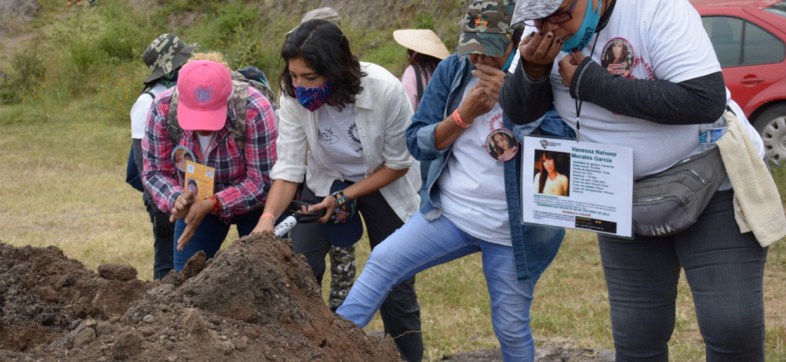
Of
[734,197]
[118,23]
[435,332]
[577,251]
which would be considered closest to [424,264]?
[734,197]

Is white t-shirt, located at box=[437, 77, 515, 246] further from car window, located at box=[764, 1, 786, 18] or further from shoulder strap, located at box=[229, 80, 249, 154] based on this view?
car window, located at box=[764, 1, 786, 18]

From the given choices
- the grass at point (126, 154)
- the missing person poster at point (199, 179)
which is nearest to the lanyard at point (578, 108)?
the missing person poster at point (199, 179)

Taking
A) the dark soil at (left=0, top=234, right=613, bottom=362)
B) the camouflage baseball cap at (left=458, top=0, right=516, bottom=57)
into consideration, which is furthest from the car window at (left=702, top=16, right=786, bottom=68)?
the dark soil at (left=0, top=234, right=613, bottom=362)

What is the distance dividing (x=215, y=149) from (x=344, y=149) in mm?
555

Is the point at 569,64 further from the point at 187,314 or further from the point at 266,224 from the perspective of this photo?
the point at 266,224

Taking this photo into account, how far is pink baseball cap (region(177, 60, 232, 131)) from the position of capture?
4434mm

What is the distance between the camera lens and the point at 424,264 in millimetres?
4000

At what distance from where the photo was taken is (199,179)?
184 inches

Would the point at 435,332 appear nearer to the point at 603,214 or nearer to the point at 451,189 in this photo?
the point at 451,189

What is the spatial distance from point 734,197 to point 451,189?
1.13 metres

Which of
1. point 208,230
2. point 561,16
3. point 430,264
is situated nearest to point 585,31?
point 561,16

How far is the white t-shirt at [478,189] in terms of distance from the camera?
12.8 ft

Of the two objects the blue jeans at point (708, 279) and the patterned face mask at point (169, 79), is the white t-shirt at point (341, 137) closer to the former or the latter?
the blue jeans at point (708, 279)

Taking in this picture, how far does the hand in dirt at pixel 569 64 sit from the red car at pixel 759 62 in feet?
22.6
